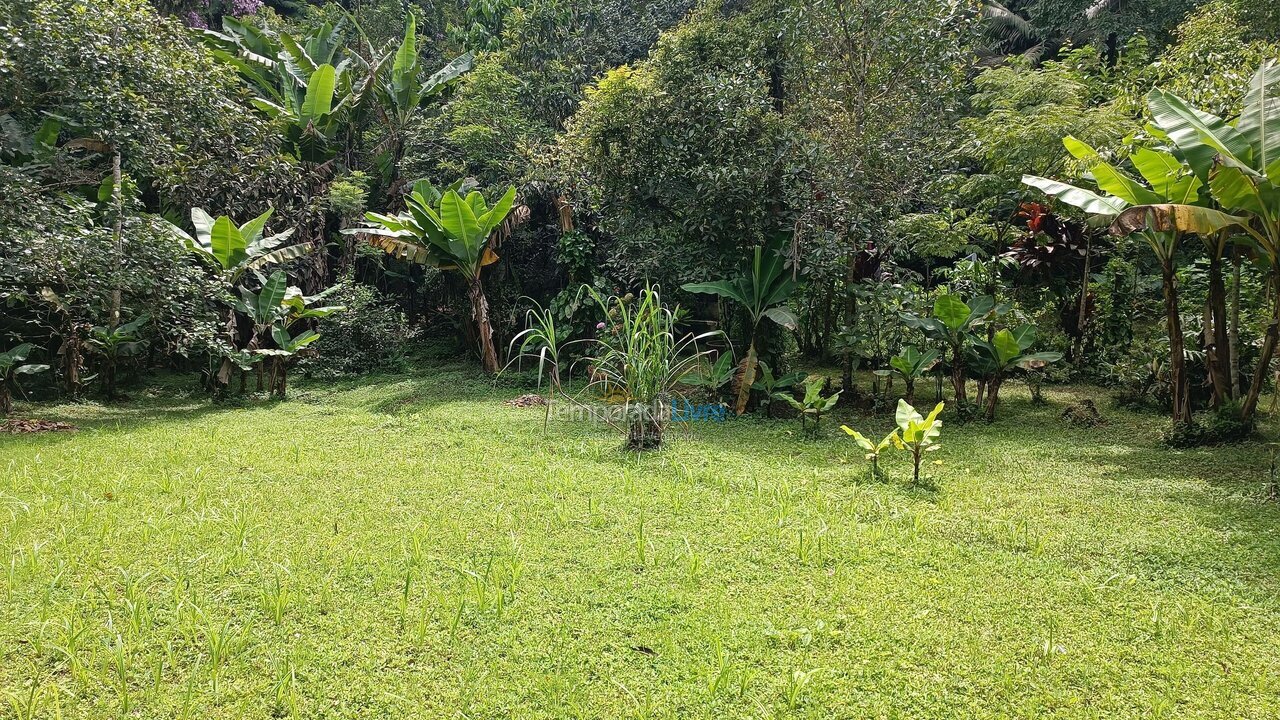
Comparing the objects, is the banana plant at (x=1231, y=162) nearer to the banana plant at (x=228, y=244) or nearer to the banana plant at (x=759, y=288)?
the banana plant at (x=759, y=288)

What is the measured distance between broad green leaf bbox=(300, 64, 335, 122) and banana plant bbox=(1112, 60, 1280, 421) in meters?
9.64

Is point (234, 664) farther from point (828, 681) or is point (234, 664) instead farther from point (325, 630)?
point (828, 681)

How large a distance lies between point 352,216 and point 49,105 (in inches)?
148

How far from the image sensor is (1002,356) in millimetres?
5301

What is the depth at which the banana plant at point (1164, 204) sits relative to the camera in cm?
391

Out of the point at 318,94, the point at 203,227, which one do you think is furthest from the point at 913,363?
the point at 318,94

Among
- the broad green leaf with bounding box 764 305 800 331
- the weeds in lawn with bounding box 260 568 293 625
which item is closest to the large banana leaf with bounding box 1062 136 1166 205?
the broad green leaf with bounding box 764 305 800 331

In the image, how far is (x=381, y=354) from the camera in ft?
31.9

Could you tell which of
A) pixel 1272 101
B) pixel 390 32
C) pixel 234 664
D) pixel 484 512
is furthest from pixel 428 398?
pixel 390 32

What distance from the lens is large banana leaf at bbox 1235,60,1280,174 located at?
363 centimetres

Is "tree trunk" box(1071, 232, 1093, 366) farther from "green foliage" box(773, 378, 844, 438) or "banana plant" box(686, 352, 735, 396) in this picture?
"banana plant" box(686, 352, 735, 396)

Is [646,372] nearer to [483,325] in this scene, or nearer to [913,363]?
[913,363]

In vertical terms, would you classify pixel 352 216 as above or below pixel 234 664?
above

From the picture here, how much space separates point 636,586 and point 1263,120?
4527mm
